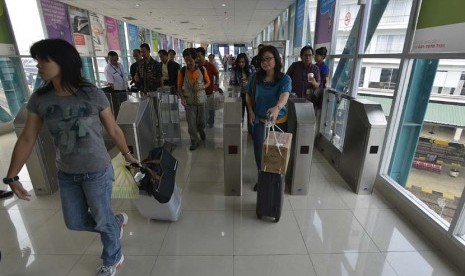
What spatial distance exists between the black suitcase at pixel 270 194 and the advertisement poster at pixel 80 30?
299 inches

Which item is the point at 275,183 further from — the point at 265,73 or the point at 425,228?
the point at 425,228

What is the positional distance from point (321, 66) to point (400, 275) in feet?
9.60

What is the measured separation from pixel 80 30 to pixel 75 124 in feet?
27.3

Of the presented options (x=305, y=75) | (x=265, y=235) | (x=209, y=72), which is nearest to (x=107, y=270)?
(x=265, y=235)

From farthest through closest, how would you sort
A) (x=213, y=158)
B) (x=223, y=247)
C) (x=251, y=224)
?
1. (x=213, y=158)
2. (x=251, y=224)
3. (x=223, y=247)

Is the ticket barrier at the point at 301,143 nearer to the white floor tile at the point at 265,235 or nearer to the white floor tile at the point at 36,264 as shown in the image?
the white floor tile at the point at 265,235

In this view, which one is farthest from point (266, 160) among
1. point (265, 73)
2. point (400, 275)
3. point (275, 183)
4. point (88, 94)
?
point (88, 94)

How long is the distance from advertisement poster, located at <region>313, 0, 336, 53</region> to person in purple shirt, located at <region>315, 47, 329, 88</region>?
787mm

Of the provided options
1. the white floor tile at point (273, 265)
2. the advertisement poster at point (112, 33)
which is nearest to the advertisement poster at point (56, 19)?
the advertisement poster at point (112, 33)

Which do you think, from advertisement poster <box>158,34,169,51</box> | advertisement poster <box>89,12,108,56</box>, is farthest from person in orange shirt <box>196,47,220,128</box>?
advertisement poster <box>158,34,169,51</box>

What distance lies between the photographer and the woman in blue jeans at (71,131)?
1.25 meters

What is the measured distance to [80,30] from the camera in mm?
7934

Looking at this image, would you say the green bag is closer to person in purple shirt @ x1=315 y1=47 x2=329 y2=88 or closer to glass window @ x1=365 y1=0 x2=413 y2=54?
glass window @ x1=365 y1=0 x2=413 y2=54

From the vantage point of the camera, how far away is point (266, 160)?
206cm
